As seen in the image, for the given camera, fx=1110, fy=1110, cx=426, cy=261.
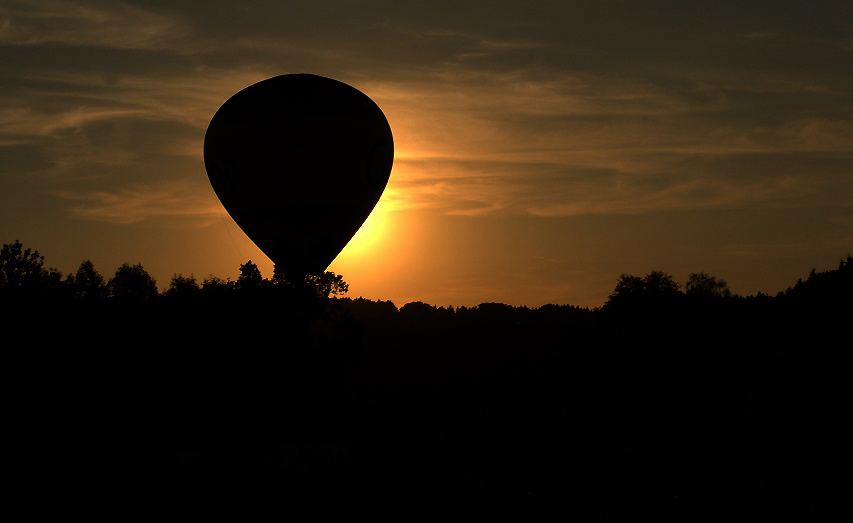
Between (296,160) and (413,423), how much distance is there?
10.5 meters

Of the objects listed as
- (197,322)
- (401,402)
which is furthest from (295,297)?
(401,402)

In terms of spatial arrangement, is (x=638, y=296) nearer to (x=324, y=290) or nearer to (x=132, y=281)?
(x=324, y=290)

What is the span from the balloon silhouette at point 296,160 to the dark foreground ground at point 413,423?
3.25 metres

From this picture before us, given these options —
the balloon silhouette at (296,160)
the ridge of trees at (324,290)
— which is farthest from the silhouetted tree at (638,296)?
the balloon silhouette at (296,160)

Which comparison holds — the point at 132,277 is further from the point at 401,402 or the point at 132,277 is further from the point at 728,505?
the point at 728,505

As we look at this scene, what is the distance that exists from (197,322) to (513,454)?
14.8m

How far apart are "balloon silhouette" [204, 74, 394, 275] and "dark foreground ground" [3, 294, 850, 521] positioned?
3.25 meters

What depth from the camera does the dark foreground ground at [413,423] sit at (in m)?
29.2

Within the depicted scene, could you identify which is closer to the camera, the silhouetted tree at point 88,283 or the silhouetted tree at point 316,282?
the silhouetted tree at point 316,282

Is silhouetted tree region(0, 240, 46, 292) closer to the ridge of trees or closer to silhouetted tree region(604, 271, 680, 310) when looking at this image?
the ridge of trees

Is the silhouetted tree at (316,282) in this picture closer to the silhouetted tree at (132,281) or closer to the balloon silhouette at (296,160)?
the balloon silhouette at (296,160)

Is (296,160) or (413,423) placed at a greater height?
(296,160)

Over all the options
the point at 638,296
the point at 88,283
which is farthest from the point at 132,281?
the point at 638,296

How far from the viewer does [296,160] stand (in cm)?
3959
